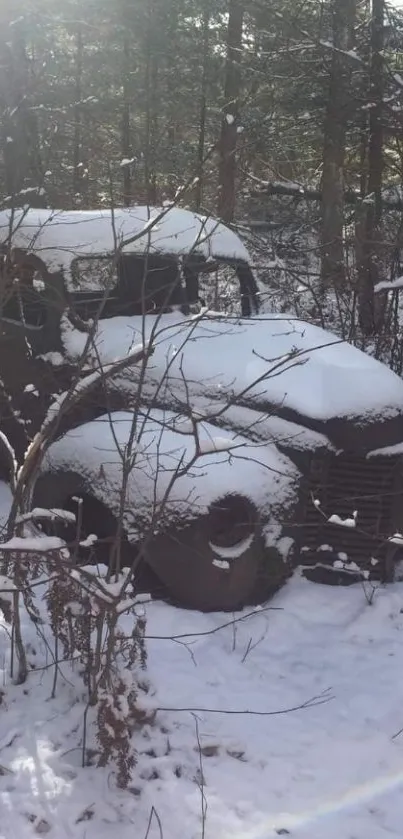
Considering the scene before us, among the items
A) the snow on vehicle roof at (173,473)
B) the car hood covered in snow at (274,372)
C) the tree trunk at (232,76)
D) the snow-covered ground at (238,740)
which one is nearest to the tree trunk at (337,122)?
the tree trunk at (232,76)

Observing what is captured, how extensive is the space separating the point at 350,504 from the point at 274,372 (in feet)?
2.75

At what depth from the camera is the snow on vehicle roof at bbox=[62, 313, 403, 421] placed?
4.03 m

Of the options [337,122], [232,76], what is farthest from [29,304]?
[232,76]

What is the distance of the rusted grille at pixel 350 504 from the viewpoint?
4027 mm

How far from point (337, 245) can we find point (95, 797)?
7532 mm

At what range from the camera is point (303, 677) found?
11.2ft

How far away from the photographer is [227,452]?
3289mm

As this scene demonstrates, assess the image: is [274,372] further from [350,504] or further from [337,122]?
[337,122]

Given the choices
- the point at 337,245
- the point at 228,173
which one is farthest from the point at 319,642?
the point at 228,173

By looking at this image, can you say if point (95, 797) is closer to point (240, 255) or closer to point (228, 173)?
point (240, 255)

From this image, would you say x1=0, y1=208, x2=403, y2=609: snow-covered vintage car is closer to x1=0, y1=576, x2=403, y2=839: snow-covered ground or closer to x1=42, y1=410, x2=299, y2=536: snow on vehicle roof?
x1=42, y1=410, x2=299, y2=536: snow on vehicle roof

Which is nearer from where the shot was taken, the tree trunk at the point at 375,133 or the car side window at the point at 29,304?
the car side window at the point at 29,304

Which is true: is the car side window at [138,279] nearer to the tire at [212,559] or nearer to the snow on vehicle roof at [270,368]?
the snow on vehicle roof at [270,368]

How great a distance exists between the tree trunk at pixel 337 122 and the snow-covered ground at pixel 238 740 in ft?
25.3
